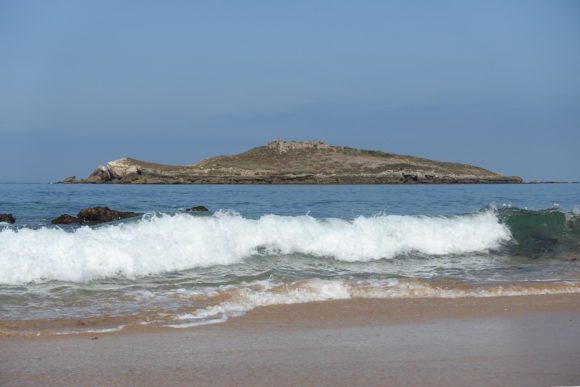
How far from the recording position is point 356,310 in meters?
6.71

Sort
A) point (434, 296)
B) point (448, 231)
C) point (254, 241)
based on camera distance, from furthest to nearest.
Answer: point (448, 231), point (254, 241), point (434, 296)

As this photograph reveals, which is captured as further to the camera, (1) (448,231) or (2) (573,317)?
(1) (448,231)

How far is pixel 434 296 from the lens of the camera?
25.2 feet

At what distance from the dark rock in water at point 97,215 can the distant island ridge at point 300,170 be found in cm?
5715

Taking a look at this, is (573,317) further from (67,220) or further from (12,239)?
(67,220)

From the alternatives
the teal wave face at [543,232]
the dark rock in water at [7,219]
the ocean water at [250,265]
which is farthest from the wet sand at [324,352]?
the dark rock in water at [7,219]

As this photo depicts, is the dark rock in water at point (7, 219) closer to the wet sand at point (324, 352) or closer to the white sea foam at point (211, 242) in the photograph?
the white sea foam at point (211, 242)

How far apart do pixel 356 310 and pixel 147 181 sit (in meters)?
72.8

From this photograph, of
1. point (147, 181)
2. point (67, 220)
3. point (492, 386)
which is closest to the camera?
point (492, 386)

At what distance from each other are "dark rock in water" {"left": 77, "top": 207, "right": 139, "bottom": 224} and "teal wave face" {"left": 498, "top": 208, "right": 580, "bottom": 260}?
1110 cm

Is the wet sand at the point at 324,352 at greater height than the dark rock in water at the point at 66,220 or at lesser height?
lesser

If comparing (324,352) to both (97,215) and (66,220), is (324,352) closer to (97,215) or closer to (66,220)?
(97,215)

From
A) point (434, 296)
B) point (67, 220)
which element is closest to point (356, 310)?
point (434, 296)

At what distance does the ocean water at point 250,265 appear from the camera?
686cm
